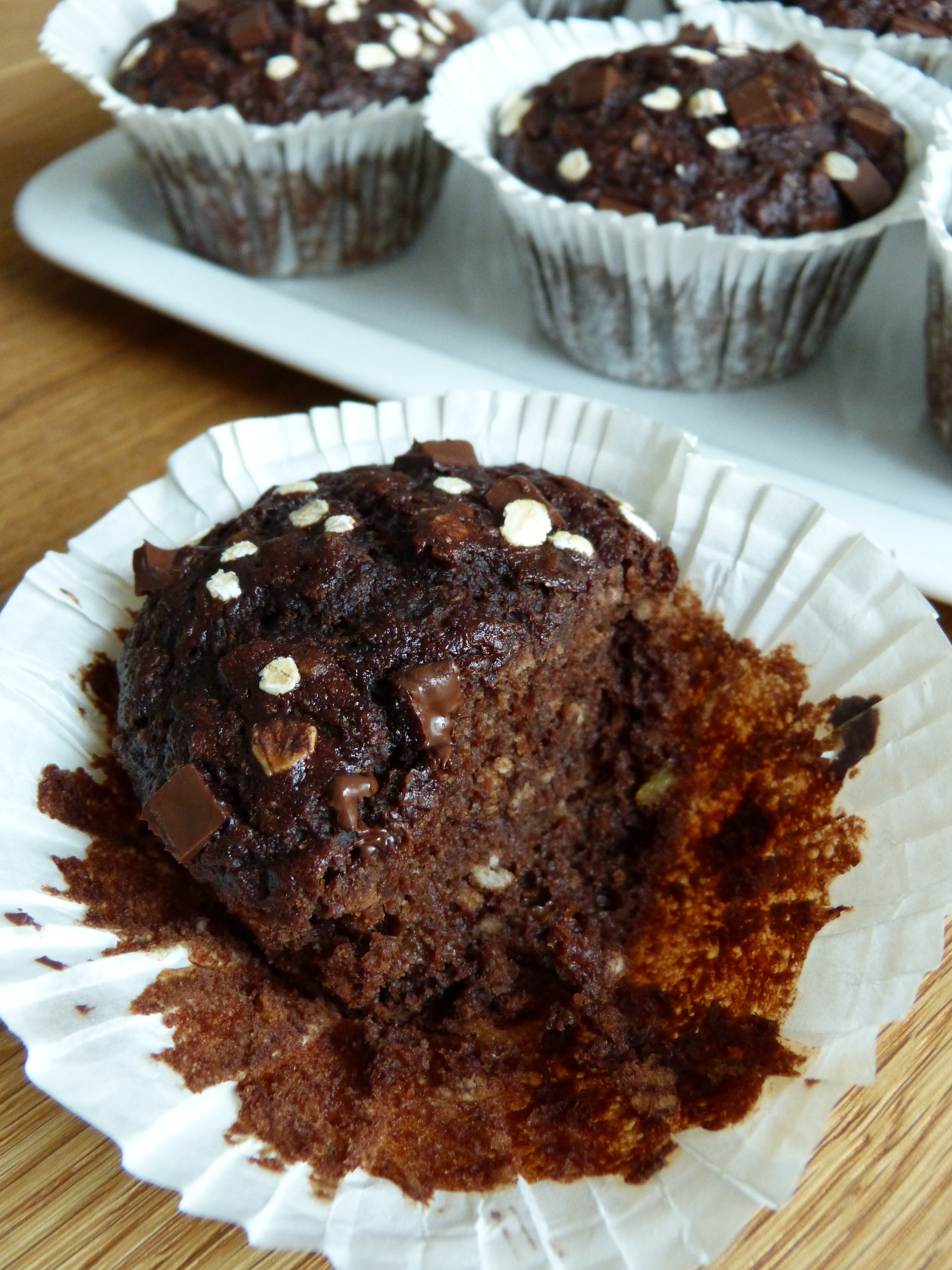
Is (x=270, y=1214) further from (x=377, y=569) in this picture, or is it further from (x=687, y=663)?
(x=687, y=663)

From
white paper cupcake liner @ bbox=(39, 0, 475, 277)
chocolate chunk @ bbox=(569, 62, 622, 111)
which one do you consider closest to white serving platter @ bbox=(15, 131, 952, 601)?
white paper cupcake liner @ bbox=(39, 0, 475, 277)

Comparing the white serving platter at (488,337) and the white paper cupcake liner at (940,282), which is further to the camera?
the white serving platter at (488,337)

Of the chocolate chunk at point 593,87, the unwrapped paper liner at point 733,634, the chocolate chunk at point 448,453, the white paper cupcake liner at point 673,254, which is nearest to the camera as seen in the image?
the unwrapped paper liner at point 733,634

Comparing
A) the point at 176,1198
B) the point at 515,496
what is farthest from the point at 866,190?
the point at 176,1198

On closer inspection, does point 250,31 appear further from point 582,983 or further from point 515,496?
point 582,983

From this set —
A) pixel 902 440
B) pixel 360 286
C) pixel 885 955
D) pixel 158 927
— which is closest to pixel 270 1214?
pixel 158 927

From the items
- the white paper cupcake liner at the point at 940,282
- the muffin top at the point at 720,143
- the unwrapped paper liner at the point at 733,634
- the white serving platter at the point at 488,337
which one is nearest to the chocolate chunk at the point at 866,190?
the muffin top at the point at 720,143

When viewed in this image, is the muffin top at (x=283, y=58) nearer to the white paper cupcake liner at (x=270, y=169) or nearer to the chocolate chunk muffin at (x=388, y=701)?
the white paper cupcake liner at (x=270, y=169)

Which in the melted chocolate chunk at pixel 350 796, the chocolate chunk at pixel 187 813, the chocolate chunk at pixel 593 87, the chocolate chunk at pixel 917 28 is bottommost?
the chocolate chunk at pixel 187 813
